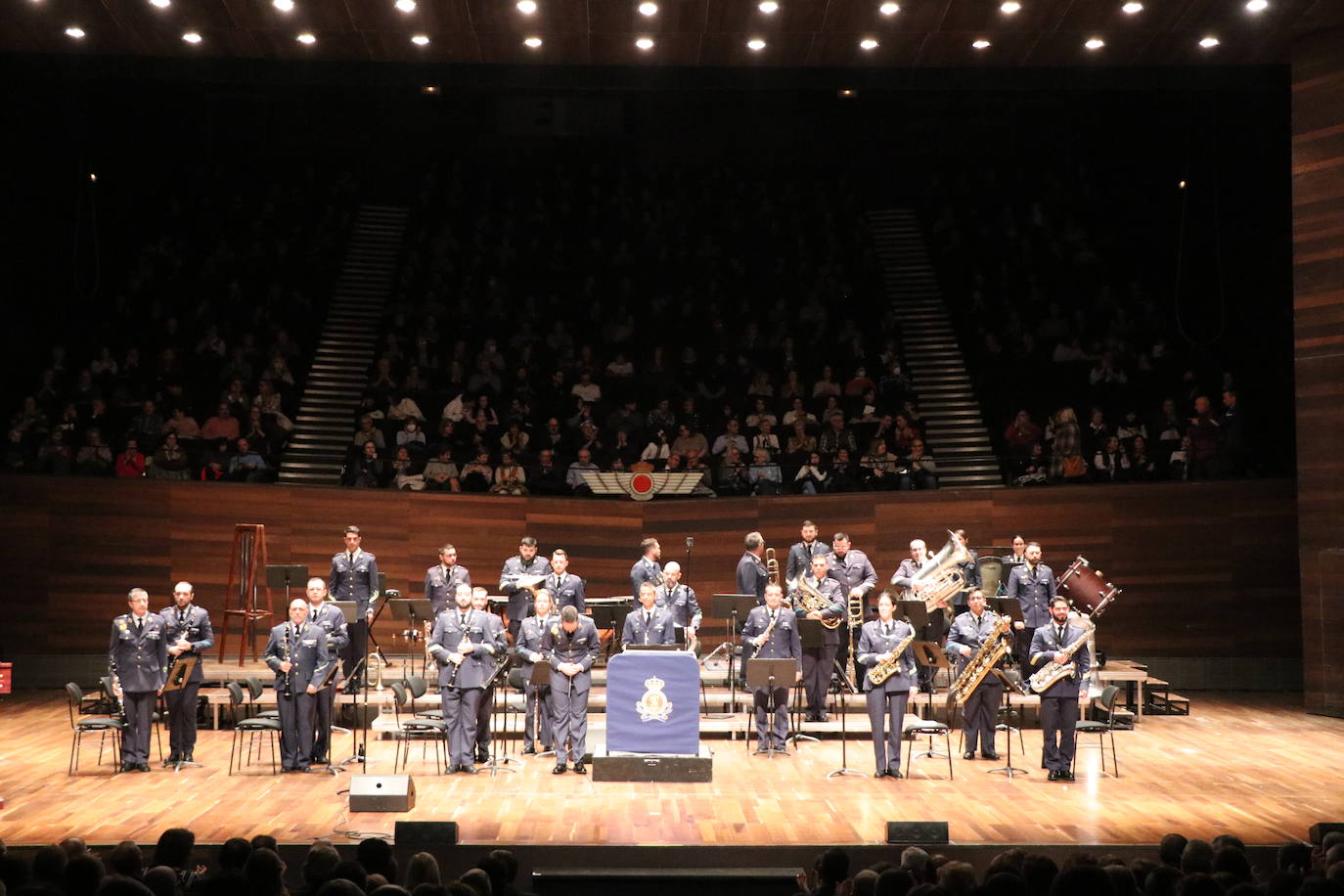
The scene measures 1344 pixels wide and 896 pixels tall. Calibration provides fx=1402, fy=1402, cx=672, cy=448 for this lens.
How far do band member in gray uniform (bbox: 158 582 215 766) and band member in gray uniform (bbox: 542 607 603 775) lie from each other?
3.50m

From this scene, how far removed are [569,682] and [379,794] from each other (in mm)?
2580

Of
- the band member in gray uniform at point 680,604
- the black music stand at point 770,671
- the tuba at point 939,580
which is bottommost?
the black music stand at point 770,671

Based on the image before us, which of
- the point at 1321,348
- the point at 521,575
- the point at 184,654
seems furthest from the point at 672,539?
the point at 1321,348

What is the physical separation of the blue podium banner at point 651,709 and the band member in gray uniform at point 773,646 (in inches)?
57.0

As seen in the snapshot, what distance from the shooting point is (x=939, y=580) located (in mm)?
16625

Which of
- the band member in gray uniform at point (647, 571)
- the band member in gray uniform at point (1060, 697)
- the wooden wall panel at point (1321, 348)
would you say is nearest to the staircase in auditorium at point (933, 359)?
the wooden wall panel at point (1321, 348)

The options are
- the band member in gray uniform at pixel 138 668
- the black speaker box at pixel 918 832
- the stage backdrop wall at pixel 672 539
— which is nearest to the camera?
the black speaker box at pixel 918 832

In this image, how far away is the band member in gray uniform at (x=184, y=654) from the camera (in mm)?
13969

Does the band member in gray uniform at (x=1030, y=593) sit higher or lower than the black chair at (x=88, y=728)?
higher

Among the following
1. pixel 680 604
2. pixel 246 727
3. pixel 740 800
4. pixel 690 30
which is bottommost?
pixel 740 800

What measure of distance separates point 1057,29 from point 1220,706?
8893 millimetres

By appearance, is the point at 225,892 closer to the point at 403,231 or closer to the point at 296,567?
the point at 296,567

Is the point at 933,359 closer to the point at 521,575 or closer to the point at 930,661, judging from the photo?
the point at 521,575

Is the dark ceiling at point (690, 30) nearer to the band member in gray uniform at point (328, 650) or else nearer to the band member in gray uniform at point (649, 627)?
the band member in gray uniform at point (649, 627)
